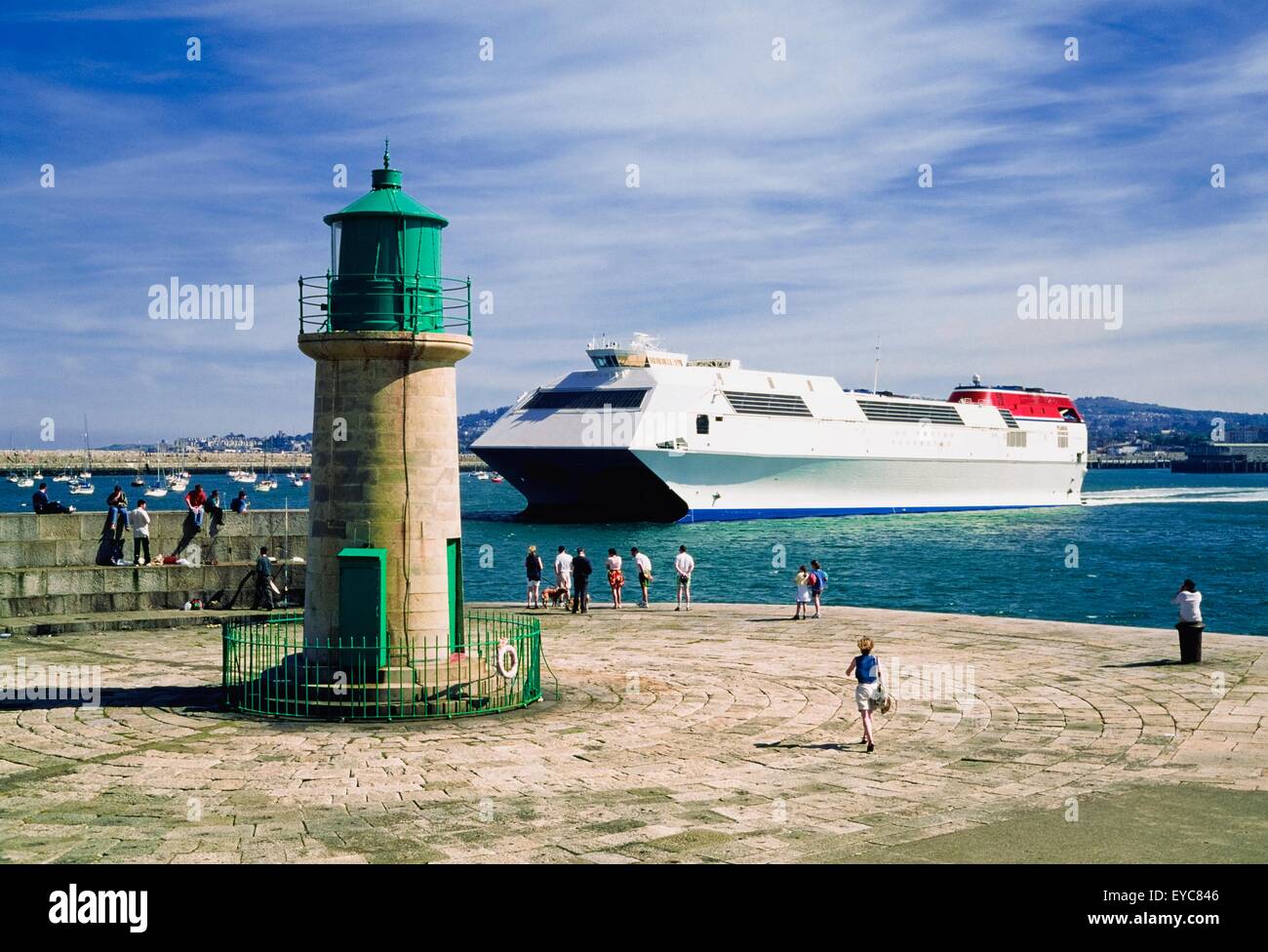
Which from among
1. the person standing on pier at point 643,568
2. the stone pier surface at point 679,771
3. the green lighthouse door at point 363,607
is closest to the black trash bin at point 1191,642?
the stone pier surface at point 679,771

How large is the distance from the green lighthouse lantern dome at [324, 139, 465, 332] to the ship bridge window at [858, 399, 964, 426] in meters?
64.0

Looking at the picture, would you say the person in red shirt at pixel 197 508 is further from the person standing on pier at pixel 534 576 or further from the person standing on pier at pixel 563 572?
the person standing on pier at pixel 563 572

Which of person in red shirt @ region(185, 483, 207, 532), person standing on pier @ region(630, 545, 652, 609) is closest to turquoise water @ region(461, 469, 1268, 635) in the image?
person standing on pier @ region(630, 545, 652, 609)

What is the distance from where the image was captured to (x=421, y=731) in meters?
12.6

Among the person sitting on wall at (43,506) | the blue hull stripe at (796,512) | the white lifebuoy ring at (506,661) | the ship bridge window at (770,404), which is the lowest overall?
the white lifebuoy ring at (506,661)

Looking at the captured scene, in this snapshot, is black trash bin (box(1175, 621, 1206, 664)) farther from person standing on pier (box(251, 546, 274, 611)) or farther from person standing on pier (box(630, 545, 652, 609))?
person standing on pier (box(251, 546, 274, 611))

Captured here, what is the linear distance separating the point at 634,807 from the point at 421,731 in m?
3.68

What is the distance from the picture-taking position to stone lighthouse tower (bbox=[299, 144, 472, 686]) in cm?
1328

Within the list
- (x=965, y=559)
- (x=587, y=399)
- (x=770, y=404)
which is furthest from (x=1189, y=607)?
(x=770, y=404)

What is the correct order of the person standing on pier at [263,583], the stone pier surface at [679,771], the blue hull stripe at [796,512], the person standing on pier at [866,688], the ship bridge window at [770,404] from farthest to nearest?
the ship bridge window at [770,404]
the blue hull stripe at [796,512]
the person standing on pier at [263,583]
the person standing on pier at [866,688]
the stone pier surface at [679,771]

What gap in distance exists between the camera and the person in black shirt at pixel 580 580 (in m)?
22.0

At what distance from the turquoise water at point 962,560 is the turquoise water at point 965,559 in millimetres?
83

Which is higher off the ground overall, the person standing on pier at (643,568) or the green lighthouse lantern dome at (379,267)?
the green lighthouse lantern dome at (379,267)
